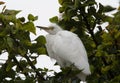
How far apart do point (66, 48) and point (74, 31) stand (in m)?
0.18

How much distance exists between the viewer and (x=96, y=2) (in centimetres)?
252

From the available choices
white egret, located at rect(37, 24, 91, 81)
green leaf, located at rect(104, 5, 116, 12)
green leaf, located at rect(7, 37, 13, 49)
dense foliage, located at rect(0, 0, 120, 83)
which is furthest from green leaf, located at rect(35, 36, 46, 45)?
green leaf, located at rect(104, 5, 116, 12)

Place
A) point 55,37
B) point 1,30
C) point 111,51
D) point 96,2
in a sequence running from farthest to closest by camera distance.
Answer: point 55,37 → point 96,2 → point 111,51 → point 1,30

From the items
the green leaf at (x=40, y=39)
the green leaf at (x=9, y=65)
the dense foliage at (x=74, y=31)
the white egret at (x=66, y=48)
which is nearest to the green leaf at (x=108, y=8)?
the dense foliage at (x=74, y=31)

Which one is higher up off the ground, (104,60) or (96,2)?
(96,2)

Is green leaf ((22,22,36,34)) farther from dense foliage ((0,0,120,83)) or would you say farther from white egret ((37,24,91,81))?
white egret ((37,24,91,81))

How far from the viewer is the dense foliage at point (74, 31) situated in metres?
1.93

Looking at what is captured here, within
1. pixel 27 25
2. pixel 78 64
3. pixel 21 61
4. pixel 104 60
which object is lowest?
pixel 78 64

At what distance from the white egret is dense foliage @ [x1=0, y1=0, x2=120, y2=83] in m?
0.05

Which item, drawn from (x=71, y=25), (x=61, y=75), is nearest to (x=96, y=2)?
(x=71, y=25)

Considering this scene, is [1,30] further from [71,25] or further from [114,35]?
[71,25]

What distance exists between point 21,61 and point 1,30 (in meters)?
0.21

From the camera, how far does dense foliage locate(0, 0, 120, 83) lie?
193 cm

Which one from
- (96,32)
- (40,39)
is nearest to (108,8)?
(96,32)
